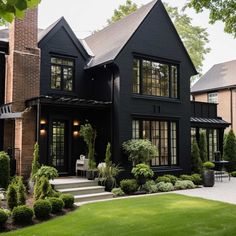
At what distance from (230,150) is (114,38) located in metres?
10.7

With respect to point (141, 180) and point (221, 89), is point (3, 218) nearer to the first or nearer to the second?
point (141, 180)

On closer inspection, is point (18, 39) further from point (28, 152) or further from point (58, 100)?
point (28, 152)

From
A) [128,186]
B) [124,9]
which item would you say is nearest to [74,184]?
[128,186]

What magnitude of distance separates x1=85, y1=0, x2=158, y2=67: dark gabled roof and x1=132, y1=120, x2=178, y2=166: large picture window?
10.7 feet

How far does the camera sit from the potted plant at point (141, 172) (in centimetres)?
1283

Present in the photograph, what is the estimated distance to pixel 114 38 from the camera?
15891mm

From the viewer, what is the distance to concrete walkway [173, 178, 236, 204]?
1149 centimetres

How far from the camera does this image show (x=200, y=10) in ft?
34.9

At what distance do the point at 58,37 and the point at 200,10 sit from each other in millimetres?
6840

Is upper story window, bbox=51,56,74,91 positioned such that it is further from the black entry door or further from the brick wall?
the black entry door

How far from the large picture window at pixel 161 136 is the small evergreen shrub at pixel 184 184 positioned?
1.58m

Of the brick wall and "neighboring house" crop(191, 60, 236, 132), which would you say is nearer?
the brick wall

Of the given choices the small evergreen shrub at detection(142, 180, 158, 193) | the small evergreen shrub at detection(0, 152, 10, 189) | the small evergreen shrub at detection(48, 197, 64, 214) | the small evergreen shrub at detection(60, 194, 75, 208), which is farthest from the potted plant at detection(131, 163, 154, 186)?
the small evergreen shrub at detection(0, 152, 10, 189)

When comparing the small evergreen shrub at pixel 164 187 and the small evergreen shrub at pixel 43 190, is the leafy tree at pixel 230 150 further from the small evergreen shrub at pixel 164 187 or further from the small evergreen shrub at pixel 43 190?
the small evergreen shrub at pixel 43 190
